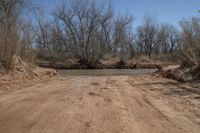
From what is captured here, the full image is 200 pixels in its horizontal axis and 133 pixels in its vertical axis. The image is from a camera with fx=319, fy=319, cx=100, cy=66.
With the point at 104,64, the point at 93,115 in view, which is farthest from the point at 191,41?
the point at 104,64

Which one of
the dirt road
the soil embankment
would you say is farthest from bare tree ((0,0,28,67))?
the soil embankment

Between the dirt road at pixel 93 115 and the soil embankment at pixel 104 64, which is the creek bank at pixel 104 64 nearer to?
the soil embankment at pixel 104 64

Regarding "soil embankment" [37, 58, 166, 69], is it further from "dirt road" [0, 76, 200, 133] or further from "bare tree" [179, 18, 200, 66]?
"dirt road" [0, 76, 200, 133]

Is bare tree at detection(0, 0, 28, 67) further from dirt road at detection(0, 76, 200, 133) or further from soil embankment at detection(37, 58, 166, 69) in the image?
soil embankment at detection(37, 58, 166, 69)

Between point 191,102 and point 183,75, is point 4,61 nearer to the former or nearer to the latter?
point 183,75

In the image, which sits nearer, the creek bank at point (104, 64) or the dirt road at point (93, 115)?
the dirt road at point (93, 115)

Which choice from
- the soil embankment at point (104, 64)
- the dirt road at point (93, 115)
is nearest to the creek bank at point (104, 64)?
the soil embankment at point (104, 64)

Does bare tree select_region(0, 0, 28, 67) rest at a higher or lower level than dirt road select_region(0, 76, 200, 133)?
higher

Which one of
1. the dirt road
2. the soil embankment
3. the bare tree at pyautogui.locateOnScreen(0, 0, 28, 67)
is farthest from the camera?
the soil embankment

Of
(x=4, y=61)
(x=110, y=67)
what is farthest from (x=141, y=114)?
(x=110, y=67)

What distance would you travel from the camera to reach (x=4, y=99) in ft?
29.5

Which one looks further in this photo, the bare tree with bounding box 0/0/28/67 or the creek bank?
the creek bank

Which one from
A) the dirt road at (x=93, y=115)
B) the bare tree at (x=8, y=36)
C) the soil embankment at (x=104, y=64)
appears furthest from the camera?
the soil embankment at (x=104, y=64)

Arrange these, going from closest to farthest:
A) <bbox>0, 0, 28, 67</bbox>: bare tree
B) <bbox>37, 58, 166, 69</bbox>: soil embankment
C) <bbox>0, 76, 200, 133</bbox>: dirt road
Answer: <bbox>0, 76, 200, 133</bbox>: dirt road < <bbox>0, 0, 28, 67</bbox>: bare tree < <bbox>37, 58, 166, 69</bbox>: soil embankment
